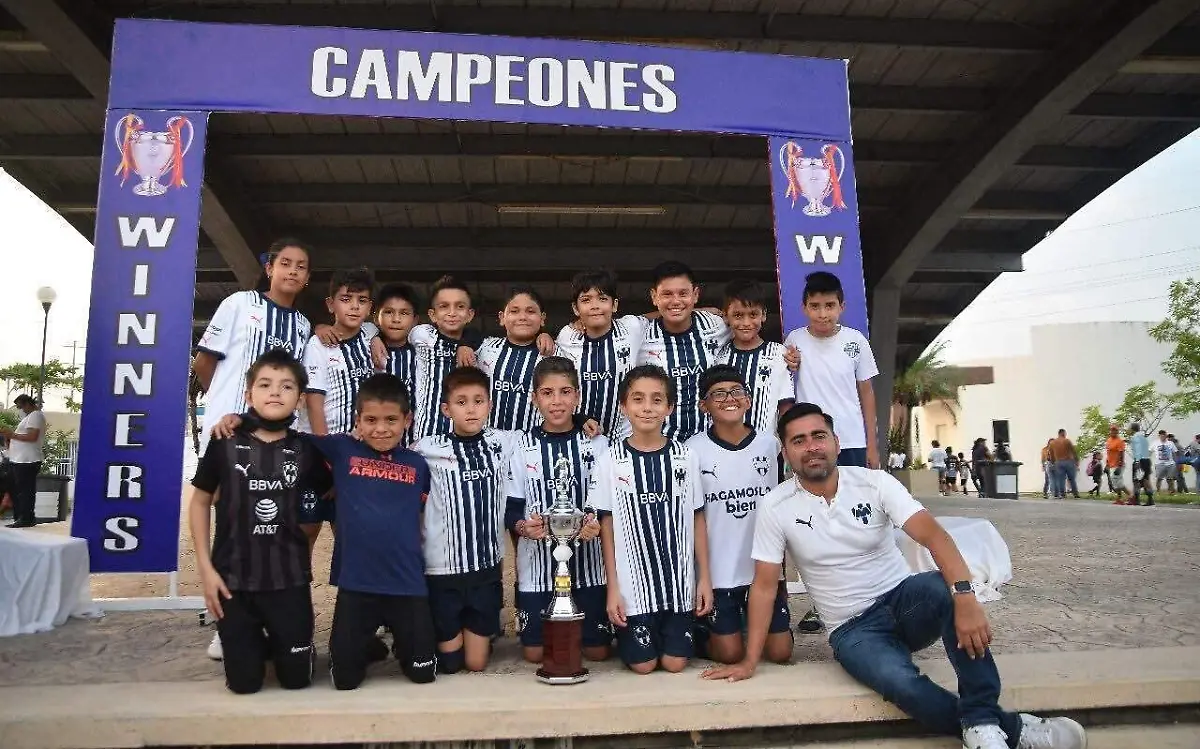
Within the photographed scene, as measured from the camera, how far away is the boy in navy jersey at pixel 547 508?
3727 mm

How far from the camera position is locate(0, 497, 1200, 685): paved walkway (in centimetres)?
364

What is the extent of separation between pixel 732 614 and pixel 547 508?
3.10 feet

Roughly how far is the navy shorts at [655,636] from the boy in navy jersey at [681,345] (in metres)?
0.97

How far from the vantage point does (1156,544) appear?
8133 millimetres

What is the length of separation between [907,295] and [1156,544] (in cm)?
910

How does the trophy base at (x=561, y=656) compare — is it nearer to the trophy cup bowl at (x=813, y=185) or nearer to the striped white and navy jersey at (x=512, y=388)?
the striped white and navy jersey at (x=512, y=388)

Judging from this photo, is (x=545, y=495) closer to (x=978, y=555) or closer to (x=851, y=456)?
(x=851, y=456)

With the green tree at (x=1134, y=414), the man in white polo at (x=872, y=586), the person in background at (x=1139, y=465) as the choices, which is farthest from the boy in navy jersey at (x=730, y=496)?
the green tree at (x=1134, y=414)

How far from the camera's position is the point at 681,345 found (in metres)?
4.32

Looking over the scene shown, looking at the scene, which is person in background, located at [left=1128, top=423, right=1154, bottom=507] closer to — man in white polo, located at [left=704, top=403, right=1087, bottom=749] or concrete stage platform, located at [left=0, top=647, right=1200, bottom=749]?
concrete stage platform, located at [left=0, top=647, right=1200, bottom=749]

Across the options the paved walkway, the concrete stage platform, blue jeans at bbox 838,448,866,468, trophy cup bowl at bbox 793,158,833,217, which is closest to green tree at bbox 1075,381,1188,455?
the paved walkway

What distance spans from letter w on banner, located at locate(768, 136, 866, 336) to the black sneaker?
2.30 metres

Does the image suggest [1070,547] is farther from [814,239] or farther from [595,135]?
[595,135]

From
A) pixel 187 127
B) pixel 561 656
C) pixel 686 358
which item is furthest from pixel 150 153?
pixel 561 656
